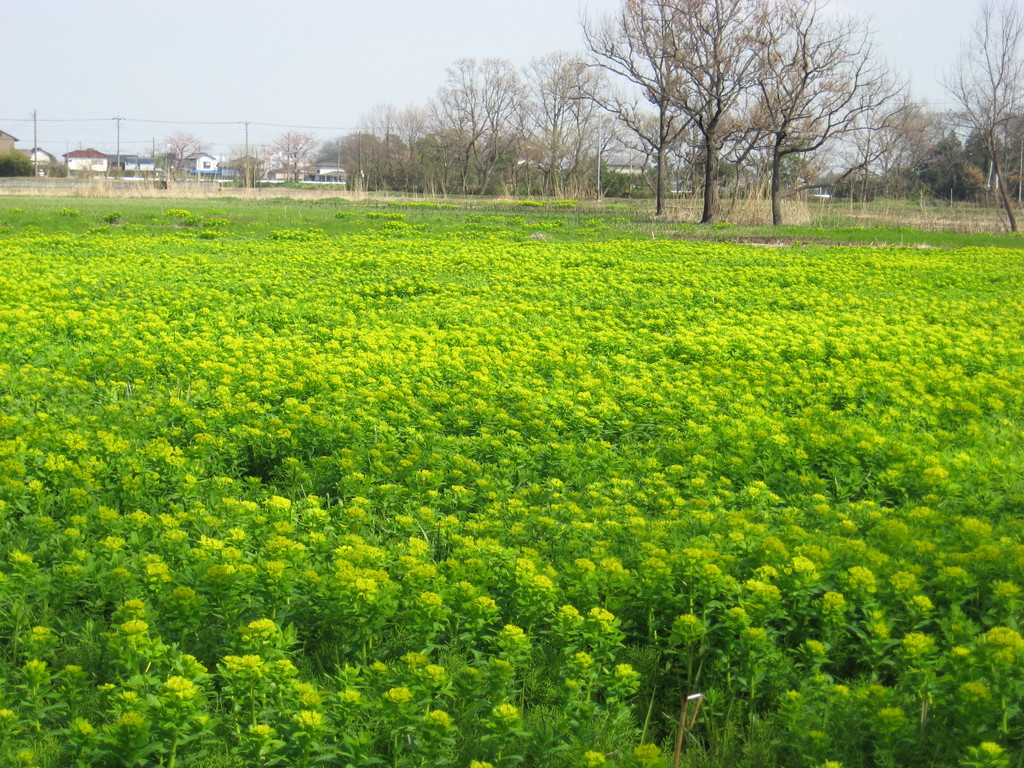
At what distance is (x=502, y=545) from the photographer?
14.6 feet

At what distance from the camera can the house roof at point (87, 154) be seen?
4455 inches

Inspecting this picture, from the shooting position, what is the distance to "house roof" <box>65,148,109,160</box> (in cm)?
11316

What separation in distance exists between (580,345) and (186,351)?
3.76 metres

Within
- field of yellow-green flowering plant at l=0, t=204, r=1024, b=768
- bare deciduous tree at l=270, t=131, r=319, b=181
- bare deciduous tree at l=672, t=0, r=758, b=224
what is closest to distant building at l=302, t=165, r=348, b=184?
bare deciduous tree at l=270, t=131, r=319, b=181

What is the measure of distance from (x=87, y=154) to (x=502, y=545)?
128 meters

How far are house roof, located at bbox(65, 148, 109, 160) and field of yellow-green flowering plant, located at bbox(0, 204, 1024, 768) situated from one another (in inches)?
4661

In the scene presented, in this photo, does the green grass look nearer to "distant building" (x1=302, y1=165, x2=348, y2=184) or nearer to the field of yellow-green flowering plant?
the field of yellow-green flowering plant

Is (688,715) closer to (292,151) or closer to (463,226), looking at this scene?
(463,226)

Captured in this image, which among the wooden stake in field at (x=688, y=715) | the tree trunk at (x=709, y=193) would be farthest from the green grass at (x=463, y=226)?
the wooden stake in field at (x=688, y=715)

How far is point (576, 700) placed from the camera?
10.6 ft

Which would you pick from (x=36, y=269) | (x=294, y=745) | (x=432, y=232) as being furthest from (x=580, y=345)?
(x=432, y=232)

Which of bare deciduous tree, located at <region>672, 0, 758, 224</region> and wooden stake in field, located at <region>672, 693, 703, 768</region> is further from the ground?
bare deciduous tree, located at <region>672, 0, 758, 224</region>

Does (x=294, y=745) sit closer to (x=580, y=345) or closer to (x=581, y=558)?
(x=581, y=558)

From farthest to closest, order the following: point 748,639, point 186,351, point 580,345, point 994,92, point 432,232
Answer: point 994,92, point 432,232, point 580,345, point 186,351, point 748,639
